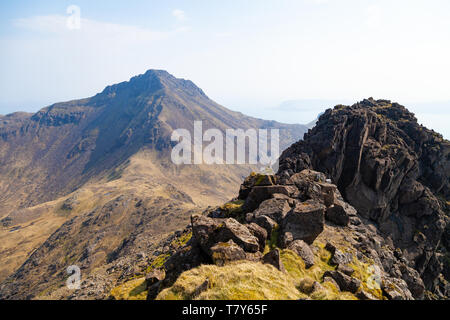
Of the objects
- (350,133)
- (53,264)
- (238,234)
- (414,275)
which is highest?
(350,133)

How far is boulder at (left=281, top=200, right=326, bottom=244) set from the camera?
23.8 meters

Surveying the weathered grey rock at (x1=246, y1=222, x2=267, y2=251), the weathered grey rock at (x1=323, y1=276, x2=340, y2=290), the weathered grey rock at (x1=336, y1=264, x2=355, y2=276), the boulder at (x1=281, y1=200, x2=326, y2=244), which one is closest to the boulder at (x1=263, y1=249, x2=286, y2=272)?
the weathered grey rock at (x1=246, y1=222, x2=267, y2=251)

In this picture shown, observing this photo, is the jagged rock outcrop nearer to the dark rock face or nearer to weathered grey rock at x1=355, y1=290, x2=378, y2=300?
weathered grey rock at x1=355, y1=290, x2=378, y2=300

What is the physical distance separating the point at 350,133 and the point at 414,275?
41.3 meters

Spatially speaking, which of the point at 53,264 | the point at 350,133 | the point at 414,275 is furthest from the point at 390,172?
the point at 53,264

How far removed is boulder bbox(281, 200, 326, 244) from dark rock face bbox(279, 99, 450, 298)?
1509 inches

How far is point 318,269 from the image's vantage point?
2011cm

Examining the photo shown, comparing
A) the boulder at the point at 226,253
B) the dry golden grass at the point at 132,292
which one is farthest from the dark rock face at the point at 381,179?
the dry golden grass at the point at 132,292

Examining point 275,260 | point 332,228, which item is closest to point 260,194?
point 332,228

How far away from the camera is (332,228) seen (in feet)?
99.7

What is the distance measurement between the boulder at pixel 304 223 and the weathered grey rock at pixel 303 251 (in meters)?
1.31

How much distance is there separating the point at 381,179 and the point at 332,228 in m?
50.3

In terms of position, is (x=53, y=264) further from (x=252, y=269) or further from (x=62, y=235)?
(x=252, y=269)

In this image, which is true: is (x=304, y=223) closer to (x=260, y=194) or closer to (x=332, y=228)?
(x=260, y=194)
